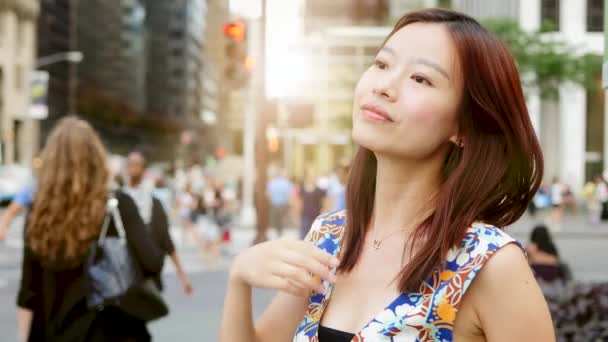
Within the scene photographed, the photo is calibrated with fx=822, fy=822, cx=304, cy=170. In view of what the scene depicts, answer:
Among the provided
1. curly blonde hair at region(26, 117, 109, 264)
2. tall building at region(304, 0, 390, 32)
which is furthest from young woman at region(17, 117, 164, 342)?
tall building at region(304, 0, 390, 32)

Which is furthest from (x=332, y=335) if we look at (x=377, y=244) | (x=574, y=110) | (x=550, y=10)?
(x=550, y=10)

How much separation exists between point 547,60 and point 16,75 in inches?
1543

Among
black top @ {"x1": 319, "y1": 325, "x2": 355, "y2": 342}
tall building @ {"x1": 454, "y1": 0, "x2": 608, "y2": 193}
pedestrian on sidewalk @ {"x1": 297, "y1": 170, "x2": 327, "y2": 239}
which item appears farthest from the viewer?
tall building @ {"x1": 454, "y1": 0, "x2": 608, "y2": 193}

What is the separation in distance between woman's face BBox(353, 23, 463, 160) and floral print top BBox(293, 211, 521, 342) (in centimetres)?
22

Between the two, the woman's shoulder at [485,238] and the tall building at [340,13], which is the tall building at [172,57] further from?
the woman's shoulder at [485,238]

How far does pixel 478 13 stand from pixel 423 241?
183 ft

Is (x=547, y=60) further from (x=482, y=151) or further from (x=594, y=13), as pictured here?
(x=482, y=151)

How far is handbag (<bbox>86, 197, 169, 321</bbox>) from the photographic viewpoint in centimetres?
400

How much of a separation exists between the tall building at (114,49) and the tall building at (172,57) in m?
10.7

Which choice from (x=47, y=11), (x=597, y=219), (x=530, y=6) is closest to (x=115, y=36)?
(x=47, y=11)

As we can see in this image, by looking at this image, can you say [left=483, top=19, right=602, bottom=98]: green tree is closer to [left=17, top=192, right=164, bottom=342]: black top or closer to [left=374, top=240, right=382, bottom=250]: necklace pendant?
[left=17, top=192, right=164, bottom=342]: black top

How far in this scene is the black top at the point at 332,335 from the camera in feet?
5.32

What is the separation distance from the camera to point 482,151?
5.62ft

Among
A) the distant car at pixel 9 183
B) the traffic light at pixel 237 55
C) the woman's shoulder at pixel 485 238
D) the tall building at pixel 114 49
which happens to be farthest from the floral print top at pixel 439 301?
the tall building at pixel 114 49
